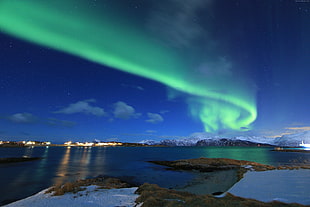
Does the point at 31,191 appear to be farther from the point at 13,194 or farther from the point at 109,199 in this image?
the point at 109,199

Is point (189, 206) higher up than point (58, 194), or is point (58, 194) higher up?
point (189, 206)

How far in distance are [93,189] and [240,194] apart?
16.8 meters

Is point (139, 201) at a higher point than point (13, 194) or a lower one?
higher

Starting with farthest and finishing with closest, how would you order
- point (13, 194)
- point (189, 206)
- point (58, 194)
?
point (13, 194) → point (58, 194) → point (189, 206)

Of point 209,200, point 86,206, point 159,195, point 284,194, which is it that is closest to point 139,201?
point 159,195

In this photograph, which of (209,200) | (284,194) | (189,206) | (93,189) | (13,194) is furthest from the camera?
(13,194)

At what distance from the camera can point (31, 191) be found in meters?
26.6

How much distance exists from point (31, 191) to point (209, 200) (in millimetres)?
28066

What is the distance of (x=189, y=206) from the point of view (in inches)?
482

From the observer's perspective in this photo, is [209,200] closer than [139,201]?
Yes

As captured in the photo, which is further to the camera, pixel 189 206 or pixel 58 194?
pixel 58 194

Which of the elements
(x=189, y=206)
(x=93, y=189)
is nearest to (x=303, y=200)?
(x=189, y=206)

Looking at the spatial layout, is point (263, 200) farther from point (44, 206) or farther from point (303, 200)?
point (44, 206)

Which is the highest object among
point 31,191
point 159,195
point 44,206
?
point 159,195
